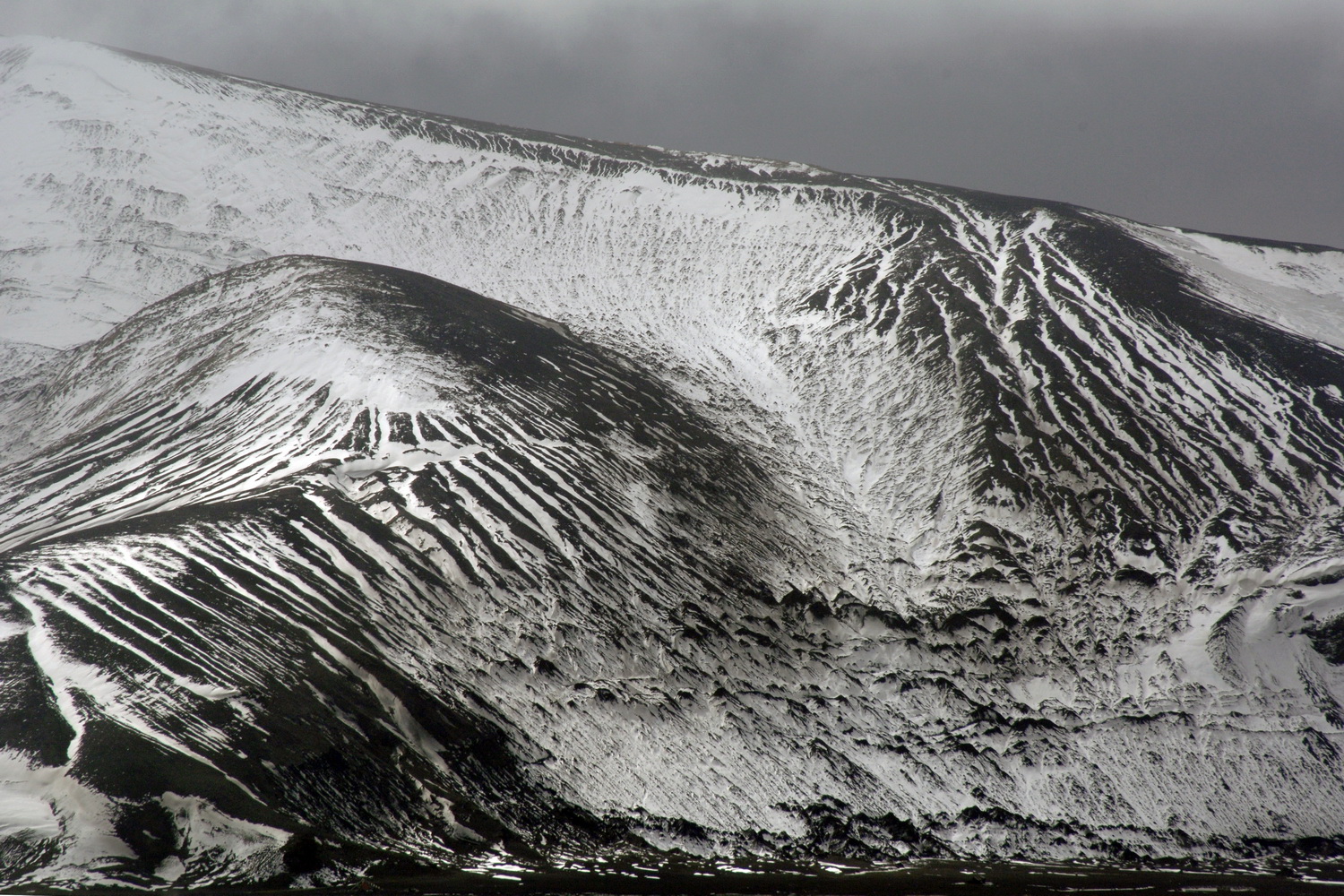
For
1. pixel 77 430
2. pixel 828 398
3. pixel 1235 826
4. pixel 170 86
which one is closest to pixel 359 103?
pixel 170 86

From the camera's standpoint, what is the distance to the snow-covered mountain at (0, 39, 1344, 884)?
21953 millimetres

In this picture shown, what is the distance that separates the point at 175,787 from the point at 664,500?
21145 mm

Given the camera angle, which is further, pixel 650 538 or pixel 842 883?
pixel 650 538

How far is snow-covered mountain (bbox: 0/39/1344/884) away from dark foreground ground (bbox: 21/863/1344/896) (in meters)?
1.18

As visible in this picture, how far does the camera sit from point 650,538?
34125mm

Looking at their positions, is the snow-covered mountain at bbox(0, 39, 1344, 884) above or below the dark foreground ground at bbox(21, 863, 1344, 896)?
above

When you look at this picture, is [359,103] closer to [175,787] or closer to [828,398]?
[828,398]

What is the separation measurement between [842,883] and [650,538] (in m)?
15.2

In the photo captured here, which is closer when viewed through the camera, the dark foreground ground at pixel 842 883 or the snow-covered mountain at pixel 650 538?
the dark foreground ground at pixel 842 883

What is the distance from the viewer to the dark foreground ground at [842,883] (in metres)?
18.5

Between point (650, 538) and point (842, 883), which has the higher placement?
point (650, 538)

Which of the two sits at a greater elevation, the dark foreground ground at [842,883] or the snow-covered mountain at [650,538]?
the snow-covered mountain at [650,538]

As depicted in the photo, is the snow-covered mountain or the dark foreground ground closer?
the dark foreground ground

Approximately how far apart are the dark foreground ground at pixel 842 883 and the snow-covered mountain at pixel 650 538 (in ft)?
3.86
